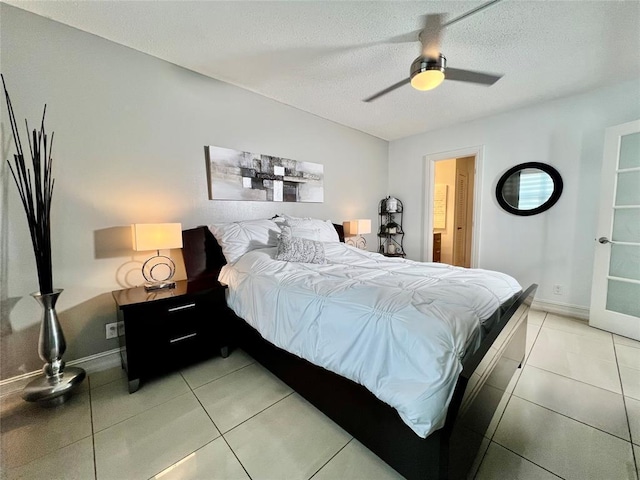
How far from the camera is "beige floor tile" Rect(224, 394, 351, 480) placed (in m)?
1.23

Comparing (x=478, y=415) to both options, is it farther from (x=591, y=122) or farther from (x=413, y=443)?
(x=591, y=122)

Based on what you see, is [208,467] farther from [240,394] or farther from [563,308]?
[563,308]

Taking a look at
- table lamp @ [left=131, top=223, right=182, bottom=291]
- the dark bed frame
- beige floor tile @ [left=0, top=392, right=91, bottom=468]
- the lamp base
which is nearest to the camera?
the dark bed frame

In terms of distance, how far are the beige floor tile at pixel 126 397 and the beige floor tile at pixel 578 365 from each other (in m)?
2.77

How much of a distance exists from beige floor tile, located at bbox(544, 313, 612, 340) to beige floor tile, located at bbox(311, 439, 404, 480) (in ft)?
8.61

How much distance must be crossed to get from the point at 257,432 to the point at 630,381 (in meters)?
2.60

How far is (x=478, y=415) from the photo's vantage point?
1.20m

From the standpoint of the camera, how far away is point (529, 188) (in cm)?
325

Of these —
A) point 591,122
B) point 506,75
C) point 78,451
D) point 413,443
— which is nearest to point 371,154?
point 506,75

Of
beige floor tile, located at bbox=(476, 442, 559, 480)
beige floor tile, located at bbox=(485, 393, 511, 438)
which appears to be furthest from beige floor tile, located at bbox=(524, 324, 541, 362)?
beige floor tile, located at bbox=(476, 442, 559, 480)

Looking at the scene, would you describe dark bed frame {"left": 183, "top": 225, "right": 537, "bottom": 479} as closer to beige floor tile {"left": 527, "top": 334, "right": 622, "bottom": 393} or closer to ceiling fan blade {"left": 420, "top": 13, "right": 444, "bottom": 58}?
beige floor tile {"left": 527, "top": 334, "right": 622, "bottom": 393}

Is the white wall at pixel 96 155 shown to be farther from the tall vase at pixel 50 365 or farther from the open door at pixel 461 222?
the open door at pixel 461 222

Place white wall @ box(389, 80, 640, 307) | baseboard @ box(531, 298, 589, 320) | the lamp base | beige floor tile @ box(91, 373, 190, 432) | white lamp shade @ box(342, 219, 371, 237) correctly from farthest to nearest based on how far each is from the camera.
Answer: white lamp shade @ box(342, 219, 371, 237), baseboard @ box(531, 298, 589, 320), white wall @ box(389, 80, 640, 307), the lamp base, beige floor tile @ box(91, 373, 190, 432)

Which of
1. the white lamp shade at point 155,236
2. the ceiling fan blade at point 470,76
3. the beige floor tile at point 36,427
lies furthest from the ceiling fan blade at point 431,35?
the beige floor tile at point 36,427
